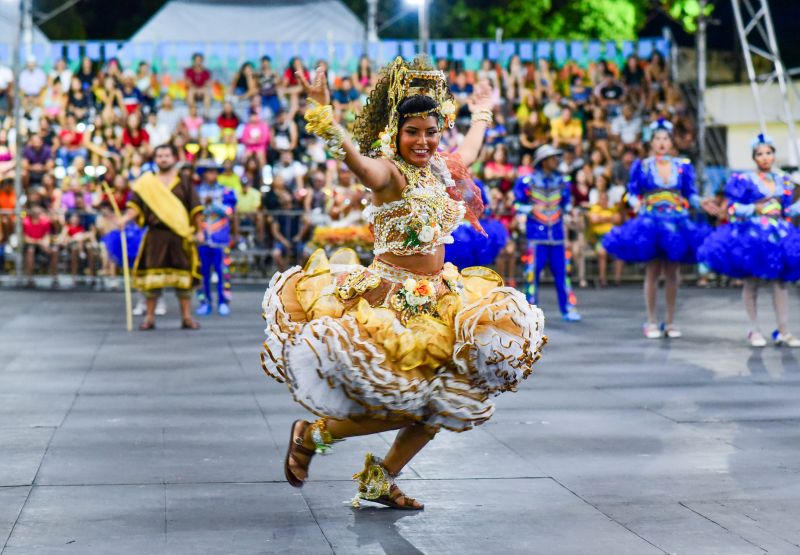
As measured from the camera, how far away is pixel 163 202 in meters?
13.5

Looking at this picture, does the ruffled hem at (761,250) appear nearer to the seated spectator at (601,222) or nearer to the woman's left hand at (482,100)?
the woman's left hand at (482,100)

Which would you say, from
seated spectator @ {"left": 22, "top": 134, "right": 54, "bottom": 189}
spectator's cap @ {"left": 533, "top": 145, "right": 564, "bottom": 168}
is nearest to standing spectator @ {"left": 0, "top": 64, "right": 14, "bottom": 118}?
seated spectator @ {"left": 22, "top": 134, "right": 54, "bottom": 189}

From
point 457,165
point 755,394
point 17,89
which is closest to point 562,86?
point 17,89

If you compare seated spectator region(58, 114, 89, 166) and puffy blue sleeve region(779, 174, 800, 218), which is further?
seated spectator region(58, 114, 89, 166)

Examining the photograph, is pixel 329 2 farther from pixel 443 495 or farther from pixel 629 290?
pixel 443 495

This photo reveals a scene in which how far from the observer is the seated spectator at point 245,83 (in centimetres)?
2424

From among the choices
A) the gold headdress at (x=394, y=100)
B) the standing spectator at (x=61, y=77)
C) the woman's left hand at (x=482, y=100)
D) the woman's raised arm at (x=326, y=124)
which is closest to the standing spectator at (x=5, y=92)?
the standing spectator at (x=61, y=77)

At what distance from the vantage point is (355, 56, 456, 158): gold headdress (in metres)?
5.90

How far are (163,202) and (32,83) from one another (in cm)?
1157

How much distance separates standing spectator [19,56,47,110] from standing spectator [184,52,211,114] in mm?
2575

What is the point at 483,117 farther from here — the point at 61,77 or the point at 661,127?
the point at 61,77

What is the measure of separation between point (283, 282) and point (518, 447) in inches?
84.2

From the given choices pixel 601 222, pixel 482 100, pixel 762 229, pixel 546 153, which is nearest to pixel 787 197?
pixel 762 229

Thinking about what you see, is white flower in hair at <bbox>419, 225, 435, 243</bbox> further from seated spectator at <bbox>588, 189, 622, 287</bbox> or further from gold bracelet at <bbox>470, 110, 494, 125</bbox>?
seated spectator at <bbox>588, 189, 622, 287</bbox>
